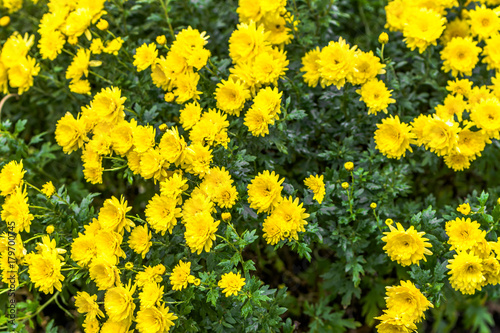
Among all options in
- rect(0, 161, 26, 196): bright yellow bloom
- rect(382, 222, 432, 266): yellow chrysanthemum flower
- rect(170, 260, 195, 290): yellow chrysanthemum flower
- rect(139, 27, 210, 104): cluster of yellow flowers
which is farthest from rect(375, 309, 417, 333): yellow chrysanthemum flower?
rect(0, 161, 26, 196): bright yellow bloom

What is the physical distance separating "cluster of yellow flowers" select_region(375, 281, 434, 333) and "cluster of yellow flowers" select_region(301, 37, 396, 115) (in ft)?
2.71

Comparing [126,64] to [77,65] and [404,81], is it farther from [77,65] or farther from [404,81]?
[404,81]

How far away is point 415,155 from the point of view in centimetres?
254

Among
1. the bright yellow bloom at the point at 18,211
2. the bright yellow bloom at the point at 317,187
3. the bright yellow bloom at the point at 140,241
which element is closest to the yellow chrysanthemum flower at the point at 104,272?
the bright yellow bloom at the point at 140,241

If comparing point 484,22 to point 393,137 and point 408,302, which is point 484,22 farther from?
point 408,302

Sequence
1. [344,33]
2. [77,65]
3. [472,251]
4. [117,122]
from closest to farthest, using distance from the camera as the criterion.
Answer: [472,251] → [117,122] → [77,65] → [344,33]

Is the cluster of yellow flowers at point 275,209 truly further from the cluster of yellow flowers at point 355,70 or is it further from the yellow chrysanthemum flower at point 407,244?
the cluster of yellow flowers at point 355,70

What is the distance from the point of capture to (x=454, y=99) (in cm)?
218

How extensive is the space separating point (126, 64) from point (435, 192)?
213 centimetres

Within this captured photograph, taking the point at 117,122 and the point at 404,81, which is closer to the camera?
the point at 117,122

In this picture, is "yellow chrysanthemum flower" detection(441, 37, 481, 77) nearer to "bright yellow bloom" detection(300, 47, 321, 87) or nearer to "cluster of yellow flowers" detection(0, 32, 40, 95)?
"bright yellow bloom" detection(300, 47, 321, 87)

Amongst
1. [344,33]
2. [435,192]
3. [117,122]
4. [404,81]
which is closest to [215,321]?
[117,122]

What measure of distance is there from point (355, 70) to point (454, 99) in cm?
53

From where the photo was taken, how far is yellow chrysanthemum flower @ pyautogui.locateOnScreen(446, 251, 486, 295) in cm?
176
